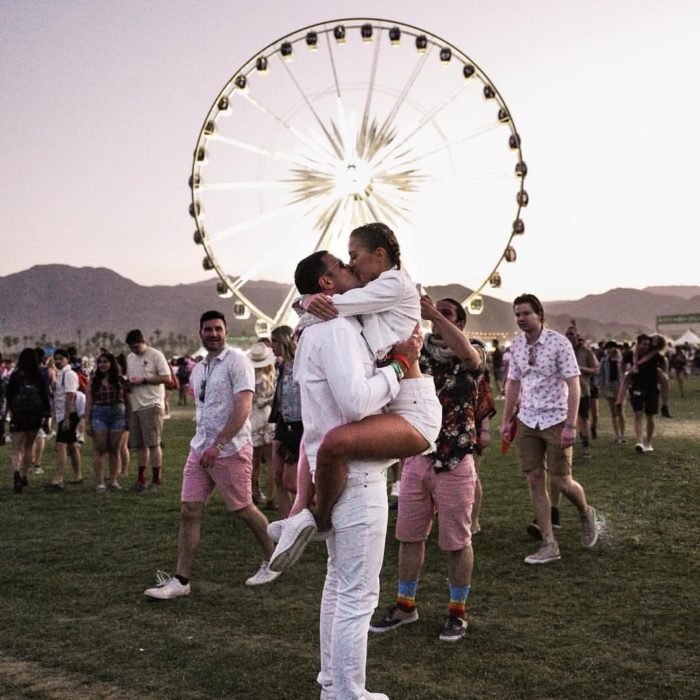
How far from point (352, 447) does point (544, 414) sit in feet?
12.7

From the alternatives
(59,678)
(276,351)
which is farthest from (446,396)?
(276,351)

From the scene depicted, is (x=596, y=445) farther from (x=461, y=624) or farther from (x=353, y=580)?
(x=353, y=580)

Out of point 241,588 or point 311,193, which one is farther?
point 311,193

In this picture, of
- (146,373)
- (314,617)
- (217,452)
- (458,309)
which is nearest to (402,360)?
(458,309)

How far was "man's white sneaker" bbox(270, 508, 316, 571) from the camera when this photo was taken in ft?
10.6

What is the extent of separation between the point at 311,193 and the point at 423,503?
1360 cm

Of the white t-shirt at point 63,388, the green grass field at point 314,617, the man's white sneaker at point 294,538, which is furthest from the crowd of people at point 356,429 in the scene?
the white t-shirt at point 63,388

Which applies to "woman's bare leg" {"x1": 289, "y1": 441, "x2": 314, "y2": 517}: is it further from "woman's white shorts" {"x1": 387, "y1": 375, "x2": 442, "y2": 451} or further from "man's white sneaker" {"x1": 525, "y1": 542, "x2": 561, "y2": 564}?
"man's white sneaker" {"x1": 525, "y1": 542, "x2": 561, "y2": 564}

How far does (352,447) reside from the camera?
3.15 metres

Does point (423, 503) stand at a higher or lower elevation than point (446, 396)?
lower

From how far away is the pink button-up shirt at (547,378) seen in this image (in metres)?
6.69

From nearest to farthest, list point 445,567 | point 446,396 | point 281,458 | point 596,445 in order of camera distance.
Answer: point 446,396
point 445,567
point 281,458
point 596,445

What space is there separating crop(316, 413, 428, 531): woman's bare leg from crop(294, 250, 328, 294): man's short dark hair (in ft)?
2.16

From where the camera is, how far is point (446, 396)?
5.31m
